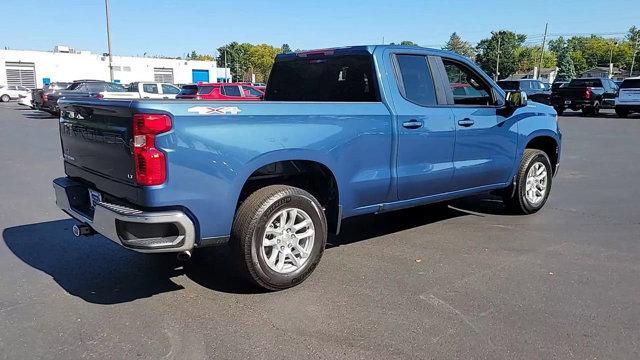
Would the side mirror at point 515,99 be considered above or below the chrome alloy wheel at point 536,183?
above

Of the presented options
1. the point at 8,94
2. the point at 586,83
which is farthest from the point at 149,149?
the point at 8,94

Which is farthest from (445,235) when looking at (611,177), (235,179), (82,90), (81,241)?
(82,90)

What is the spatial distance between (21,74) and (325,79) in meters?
63.4

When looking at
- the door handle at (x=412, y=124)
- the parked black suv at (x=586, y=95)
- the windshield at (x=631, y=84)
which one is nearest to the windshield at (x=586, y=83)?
the parked black suv at (x=586, y=95)

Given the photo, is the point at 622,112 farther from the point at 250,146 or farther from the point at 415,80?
the point at 250,146

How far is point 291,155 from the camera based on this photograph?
13.4 feet

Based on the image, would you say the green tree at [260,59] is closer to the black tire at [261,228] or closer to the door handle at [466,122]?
the door handle at [466,122]

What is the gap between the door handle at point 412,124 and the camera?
15.8 feet

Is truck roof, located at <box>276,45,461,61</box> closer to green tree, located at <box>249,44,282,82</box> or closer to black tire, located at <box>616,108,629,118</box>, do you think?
black tire, located at <box>616,108,629,118</box>

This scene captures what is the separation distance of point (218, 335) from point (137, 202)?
1045 millimetres

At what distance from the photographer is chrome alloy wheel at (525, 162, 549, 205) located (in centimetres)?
657

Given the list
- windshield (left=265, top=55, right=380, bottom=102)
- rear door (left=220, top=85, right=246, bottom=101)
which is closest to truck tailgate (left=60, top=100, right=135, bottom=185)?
windshield (left=265, top=55, right=380, bottom=102)

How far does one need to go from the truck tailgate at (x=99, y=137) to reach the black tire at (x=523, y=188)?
463cm

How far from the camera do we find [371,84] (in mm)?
4926
